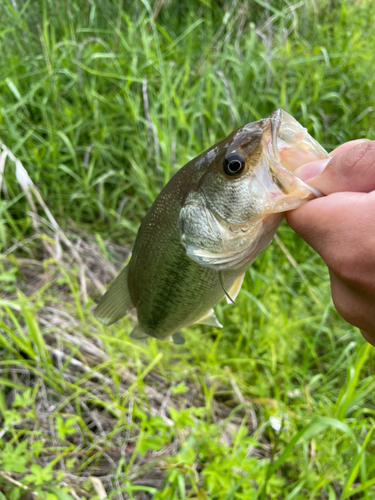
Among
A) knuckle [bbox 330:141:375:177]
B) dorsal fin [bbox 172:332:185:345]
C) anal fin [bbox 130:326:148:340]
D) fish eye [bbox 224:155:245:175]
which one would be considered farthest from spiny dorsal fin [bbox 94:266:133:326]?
knuckle [bbox 330:141:375:177]

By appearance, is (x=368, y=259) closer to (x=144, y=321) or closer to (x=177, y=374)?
(x=144, y=321)

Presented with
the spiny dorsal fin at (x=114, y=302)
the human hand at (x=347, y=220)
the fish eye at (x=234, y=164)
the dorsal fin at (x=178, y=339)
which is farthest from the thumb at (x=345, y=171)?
the dorsal fin at (x=178, y=339)

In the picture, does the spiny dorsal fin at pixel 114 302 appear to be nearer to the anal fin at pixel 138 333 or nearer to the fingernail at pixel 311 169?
the anal fin at pixel 138 333

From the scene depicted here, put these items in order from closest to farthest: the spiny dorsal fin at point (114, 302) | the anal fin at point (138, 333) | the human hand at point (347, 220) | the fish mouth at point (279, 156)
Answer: the human hand at point (347, 220) < the fish mouth at point (279, 156) < the spiny dorsal fin at point (114, 302) < the anal fin at point (138, 333)

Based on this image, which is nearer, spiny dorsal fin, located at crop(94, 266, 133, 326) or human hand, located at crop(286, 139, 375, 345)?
human hand, located at crop(286, 139, 375, 345)

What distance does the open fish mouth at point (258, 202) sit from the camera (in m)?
0.90

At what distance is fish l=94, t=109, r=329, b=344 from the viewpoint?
92 centimetres

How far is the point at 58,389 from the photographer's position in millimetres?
1802

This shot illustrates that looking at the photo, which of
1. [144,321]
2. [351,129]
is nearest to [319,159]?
[144,321]

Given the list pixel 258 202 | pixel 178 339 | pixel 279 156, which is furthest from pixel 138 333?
pixel 279 156

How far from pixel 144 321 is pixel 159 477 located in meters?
0.91

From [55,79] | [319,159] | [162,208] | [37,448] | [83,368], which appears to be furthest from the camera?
[55,79]

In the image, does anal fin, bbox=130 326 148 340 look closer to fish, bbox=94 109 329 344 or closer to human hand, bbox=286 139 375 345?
fish, bbox=94 109 329 344

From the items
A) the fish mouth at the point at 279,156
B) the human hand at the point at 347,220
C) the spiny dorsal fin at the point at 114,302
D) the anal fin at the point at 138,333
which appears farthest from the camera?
the anal fin at the point at 138,333
